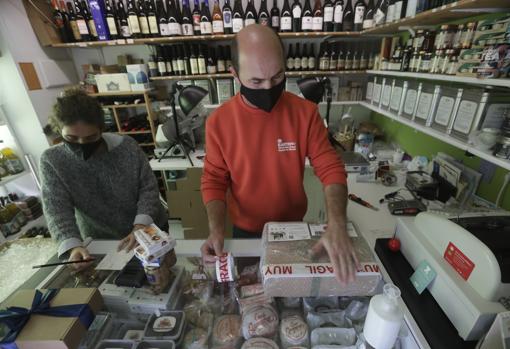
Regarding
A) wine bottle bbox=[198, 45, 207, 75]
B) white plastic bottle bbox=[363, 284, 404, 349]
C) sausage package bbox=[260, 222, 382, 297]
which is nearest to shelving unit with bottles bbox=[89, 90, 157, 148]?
wine bottle bbox=[198, 45, 207, 75]

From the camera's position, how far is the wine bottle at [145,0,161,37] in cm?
247

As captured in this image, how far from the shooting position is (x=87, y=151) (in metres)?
1.15

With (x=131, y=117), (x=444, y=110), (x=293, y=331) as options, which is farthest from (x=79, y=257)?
(x=131, y=117)

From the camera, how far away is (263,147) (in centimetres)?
104

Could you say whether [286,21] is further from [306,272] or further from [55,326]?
[55,326]

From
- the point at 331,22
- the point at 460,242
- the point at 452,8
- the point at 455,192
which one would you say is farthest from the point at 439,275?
the point at 331,22

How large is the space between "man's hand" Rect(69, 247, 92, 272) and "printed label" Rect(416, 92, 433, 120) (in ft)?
5.98

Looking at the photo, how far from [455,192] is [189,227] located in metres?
2.17

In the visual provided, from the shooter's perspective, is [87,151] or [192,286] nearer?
[192,286]

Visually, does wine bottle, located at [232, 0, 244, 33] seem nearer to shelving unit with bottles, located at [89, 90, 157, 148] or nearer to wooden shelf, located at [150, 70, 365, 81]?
wooden shelf, located at [150, 70, 365, 81]

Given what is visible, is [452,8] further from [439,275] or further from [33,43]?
[33,43]

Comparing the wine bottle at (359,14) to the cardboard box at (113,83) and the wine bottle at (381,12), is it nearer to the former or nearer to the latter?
the wine bottle at (381,12)

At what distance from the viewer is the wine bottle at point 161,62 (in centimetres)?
266

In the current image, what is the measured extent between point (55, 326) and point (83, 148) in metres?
→ 0.82
